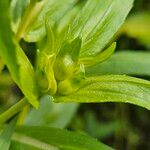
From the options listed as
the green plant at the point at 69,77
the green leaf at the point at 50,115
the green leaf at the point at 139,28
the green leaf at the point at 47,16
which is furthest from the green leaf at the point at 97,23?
the green leaf at the point at 139,28

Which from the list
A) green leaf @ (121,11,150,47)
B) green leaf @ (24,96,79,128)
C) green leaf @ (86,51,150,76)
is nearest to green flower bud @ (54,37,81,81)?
green leaf @ (86,51,150,76)

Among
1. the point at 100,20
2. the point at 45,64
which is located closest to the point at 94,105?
the point at 100,20

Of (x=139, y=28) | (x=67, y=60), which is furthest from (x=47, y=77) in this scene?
(x=139, y=28)

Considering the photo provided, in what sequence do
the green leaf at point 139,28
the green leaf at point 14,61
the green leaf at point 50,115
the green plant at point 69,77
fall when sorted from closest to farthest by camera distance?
the green leaf at point 14,61, the green plant at point 69,77, the green leaf at point 50,115, the green leaf at point 139,28

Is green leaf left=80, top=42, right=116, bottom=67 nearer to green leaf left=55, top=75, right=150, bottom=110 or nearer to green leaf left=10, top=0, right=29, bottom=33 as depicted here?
green leaf left=55, top=75, right=150, bottom=110

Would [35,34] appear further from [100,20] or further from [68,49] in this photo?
[68,49]

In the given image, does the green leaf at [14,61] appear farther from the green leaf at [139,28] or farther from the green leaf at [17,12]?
the green leaf at [139,28]
